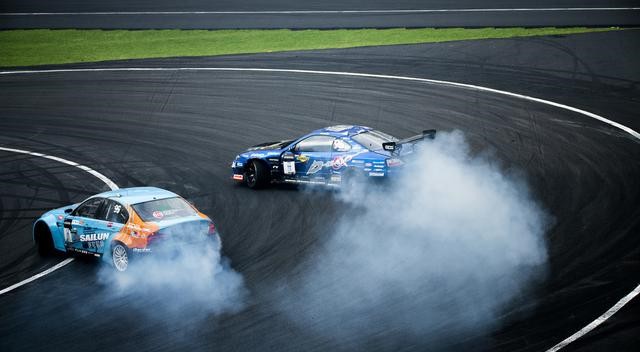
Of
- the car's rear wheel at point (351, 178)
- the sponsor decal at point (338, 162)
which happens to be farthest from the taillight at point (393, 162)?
the sponsor decal at point (338, 162)

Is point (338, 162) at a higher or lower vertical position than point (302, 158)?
lower

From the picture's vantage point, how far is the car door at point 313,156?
58.4 feet

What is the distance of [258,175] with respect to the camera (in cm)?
1848

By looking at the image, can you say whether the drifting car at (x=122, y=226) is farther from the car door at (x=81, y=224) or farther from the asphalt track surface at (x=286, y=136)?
the asphalt track surface at (x=286, y=136)

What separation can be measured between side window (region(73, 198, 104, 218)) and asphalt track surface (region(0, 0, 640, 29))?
20.7 m

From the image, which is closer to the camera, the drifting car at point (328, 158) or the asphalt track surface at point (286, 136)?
the asphalt track surface at point (286, 136)

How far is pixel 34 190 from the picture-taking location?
19.6 meters

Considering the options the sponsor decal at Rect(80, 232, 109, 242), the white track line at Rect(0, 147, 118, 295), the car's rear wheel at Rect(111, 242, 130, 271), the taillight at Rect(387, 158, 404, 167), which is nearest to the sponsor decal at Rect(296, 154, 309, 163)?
the taillight at Rect(387, 158, 404, 167)

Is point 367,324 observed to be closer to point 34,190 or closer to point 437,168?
point 437,168

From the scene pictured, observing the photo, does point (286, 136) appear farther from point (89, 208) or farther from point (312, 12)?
point (312, 12)

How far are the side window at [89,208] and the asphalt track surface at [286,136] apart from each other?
892mm

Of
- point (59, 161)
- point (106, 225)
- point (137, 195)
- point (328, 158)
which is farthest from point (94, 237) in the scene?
point (59, 161)

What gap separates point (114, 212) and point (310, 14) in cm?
2359

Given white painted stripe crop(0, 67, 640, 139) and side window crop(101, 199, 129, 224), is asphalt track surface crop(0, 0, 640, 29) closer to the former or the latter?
white painted stripe crop(0, 67, 640, 139)
